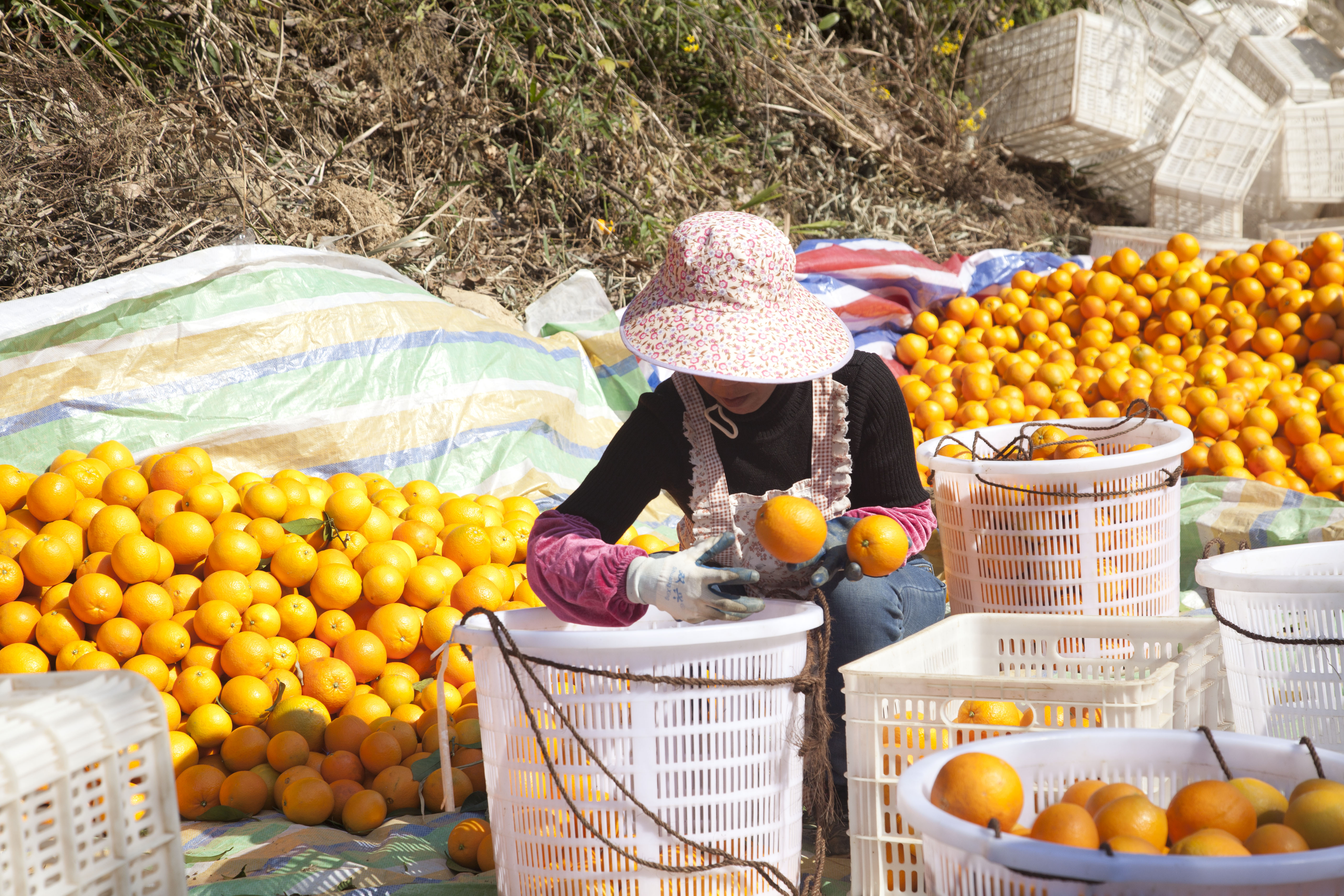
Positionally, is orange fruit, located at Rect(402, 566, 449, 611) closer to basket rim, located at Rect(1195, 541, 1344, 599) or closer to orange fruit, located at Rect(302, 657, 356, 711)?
orange fruit, located at Rect(302, 657, 356, 711)

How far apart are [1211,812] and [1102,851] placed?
21 cm

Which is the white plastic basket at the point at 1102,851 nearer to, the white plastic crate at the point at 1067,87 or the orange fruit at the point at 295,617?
the orange fruit at the point at 295,617

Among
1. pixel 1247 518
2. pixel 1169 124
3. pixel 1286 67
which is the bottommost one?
pixel 1247 518

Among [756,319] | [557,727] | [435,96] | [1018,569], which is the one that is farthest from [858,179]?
[557,727]

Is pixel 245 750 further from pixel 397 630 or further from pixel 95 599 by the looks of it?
pixel 95 599

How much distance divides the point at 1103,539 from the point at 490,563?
5.46 feet

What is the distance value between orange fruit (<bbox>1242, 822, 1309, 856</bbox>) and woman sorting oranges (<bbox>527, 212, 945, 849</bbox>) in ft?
2.68

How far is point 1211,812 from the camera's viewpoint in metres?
1.12

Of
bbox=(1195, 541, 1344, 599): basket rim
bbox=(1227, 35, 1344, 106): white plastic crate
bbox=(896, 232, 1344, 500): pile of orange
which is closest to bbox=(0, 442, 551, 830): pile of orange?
bbox=(1195, 541, 1344, 599): basket rim

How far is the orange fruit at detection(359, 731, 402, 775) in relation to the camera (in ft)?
7.72

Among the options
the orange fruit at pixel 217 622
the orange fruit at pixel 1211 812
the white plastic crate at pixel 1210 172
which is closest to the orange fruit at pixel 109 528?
the orange fruit at pixel 217 622

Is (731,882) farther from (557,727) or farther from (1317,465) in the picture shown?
(1317,465)

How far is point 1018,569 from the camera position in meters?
2.67

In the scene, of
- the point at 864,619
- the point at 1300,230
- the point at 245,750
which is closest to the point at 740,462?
the point at 864,619
